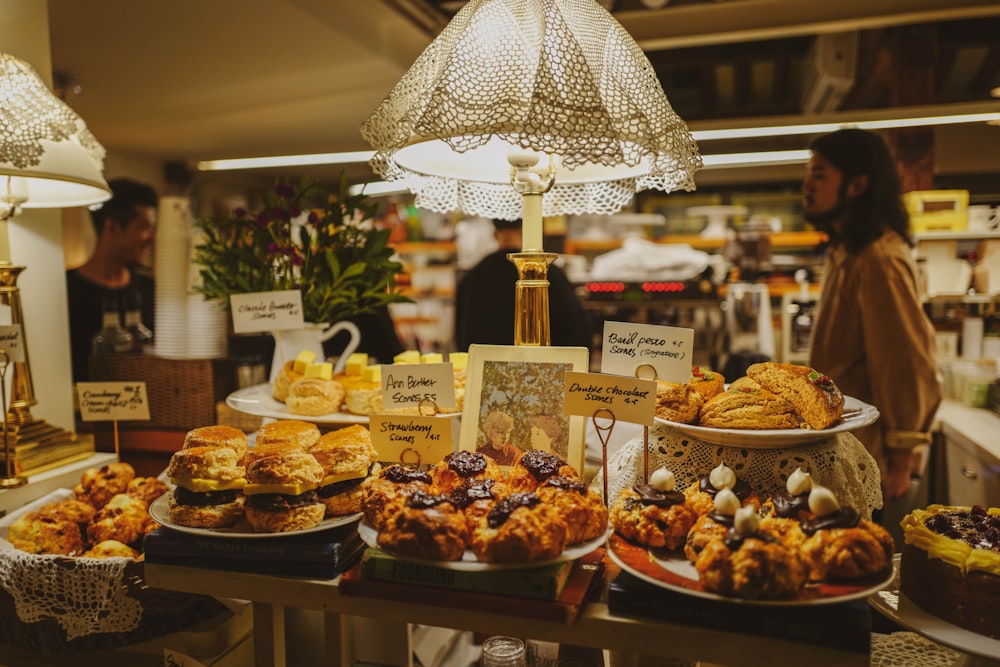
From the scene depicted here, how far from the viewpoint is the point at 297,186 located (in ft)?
6.04

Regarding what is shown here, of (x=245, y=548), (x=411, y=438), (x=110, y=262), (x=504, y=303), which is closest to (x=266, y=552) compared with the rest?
(x=245, y=548)

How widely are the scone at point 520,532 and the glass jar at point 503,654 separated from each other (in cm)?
50

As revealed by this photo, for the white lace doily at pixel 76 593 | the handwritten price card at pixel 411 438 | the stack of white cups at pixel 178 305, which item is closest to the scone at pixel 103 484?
the white lace doily at pixel 76 593

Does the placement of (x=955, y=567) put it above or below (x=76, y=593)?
above

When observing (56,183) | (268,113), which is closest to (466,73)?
(56,183)

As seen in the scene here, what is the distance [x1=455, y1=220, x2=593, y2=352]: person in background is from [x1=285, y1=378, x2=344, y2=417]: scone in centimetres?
139

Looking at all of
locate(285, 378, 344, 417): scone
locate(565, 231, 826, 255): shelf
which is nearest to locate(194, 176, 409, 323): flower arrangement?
locate(285, 378, 344, 417): scone

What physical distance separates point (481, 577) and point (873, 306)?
1.82 meters

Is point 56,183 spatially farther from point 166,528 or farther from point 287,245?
point 166,528

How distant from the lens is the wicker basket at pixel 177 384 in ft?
6.66

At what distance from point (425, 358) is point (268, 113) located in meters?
4.13

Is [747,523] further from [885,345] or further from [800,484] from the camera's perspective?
[885,345]

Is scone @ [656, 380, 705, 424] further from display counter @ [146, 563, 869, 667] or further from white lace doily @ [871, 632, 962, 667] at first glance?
white lace doily @ [871, 632, 962, 667]

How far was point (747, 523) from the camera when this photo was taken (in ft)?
2.71
